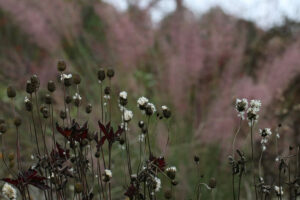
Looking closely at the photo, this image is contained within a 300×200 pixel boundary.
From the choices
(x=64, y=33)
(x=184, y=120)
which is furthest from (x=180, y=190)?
(x=64, y=33)

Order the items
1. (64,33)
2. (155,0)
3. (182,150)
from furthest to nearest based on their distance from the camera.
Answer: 1. (155,0)
2. (64,33)
3. (182,150)

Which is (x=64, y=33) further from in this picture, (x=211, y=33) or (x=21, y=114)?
(x=211, y=33)

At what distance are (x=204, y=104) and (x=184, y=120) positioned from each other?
8.7 inches

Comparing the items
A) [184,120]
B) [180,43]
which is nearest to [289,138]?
[184,120]

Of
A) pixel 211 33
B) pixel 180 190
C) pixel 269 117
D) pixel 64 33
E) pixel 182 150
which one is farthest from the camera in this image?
pixel 64 33

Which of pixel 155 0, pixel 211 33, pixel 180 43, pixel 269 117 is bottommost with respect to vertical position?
pixel 269 117

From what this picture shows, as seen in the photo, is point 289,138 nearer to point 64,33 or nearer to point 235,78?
point 235,78

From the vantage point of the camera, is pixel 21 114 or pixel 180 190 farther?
pixel 21 114

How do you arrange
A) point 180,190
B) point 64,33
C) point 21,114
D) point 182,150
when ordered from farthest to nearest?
point 64,33 → point 21,114 → point 182,150 → point 180,190

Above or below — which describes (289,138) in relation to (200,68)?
below

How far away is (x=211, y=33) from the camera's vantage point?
11.3 ft

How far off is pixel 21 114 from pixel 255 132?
5.73 ft

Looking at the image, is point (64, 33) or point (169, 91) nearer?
point (169, 91)

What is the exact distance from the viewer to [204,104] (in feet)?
10.5
